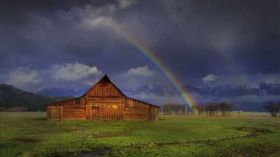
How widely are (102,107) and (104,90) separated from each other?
4.53 m

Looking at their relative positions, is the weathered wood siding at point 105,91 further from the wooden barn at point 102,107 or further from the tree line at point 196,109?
the tree line at point 196,109

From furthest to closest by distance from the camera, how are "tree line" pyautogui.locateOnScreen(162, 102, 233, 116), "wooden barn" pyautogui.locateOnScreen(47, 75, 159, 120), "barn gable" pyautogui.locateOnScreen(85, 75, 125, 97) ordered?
"tree line" pyautogui.locateOnScreen(162, 102, 233, 116), "barn gable" pyautogui.locateOnScreen(85, 75, 125, 97), "wooden barn" pyautogui.locateOnScreen(47, 75, 159, 120)

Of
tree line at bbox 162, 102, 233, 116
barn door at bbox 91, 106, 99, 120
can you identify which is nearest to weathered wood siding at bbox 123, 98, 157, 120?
barn door at bbox 91, 106, 99, 120

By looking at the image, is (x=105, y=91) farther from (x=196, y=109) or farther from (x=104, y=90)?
(x=196, y=109)

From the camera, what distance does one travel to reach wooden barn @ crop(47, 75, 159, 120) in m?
87.6

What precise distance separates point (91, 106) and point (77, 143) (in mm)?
51860

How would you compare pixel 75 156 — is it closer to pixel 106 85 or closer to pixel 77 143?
pixel 77 143

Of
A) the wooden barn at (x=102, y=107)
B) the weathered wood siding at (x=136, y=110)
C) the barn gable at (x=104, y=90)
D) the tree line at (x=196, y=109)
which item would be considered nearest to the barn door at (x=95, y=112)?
→ the wooden barn at (x=102, y=107)

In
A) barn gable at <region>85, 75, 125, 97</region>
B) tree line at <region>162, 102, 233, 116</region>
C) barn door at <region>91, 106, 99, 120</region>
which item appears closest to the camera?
barn door at <region>91, 106, 99, 120</region>

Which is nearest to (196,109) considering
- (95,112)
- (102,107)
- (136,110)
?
(136,110)

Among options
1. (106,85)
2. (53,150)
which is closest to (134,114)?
(106,85)

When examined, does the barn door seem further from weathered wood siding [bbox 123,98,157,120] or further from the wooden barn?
weathered wood siding [bbox 123,98,157,120]

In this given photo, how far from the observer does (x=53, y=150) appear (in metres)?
31.4

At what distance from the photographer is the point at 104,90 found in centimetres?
8975
